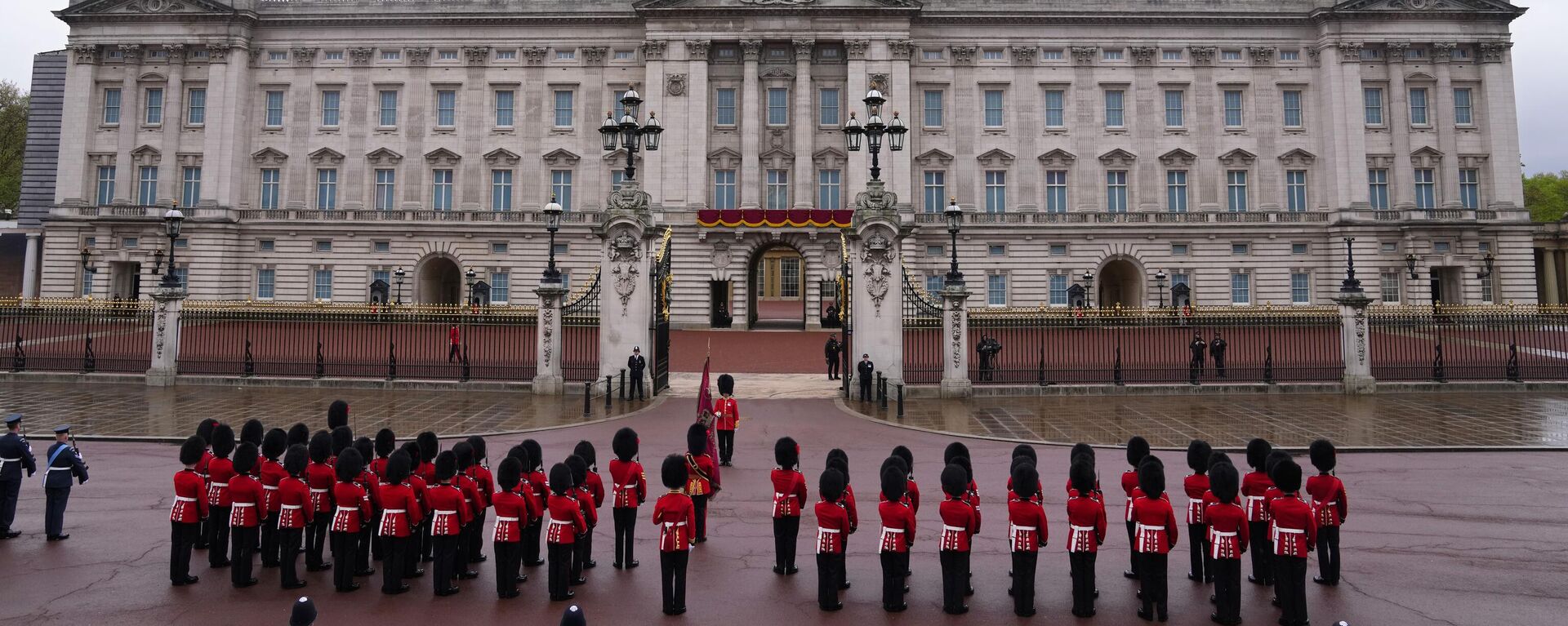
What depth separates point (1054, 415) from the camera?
1678cm

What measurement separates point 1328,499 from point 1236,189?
4541 cm

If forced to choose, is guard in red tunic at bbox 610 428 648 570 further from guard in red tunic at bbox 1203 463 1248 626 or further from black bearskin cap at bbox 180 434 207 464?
guard in red tunic at bbox 1203 463 1248 626

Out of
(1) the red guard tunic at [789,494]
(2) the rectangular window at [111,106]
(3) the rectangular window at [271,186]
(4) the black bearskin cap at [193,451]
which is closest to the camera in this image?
(4) the black bearskin cap at [193,451]

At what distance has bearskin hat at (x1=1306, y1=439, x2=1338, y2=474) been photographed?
22.3 feet

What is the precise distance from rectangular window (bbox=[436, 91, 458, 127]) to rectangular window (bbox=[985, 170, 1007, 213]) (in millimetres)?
31558

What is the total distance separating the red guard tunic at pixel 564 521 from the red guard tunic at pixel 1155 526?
177 inches

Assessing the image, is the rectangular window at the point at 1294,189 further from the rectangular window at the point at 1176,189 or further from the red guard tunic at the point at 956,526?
the red guard tunic at the point at 956,526

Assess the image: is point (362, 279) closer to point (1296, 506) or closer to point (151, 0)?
point (151, 0)

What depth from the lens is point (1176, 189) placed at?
151ft

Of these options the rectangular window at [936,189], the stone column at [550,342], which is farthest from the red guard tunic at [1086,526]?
the rectangular window at [936,189]

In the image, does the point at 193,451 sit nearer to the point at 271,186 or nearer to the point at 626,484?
the point at 626,484

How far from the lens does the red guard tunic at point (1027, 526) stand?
20.2 ft

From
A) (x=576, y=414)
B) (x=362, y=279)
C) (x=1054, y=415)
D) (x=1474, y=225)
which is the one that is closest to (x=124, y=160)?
(x=362, y=279)

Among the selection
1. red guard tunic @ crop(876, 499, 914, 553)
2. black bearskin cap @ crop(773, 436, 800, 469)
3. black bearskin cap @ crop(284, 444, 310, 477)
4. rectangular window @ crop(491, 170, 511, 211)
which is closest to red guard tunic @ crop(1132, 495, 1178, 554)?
red guard tunic @ crop(876, 499, 914, 553)
